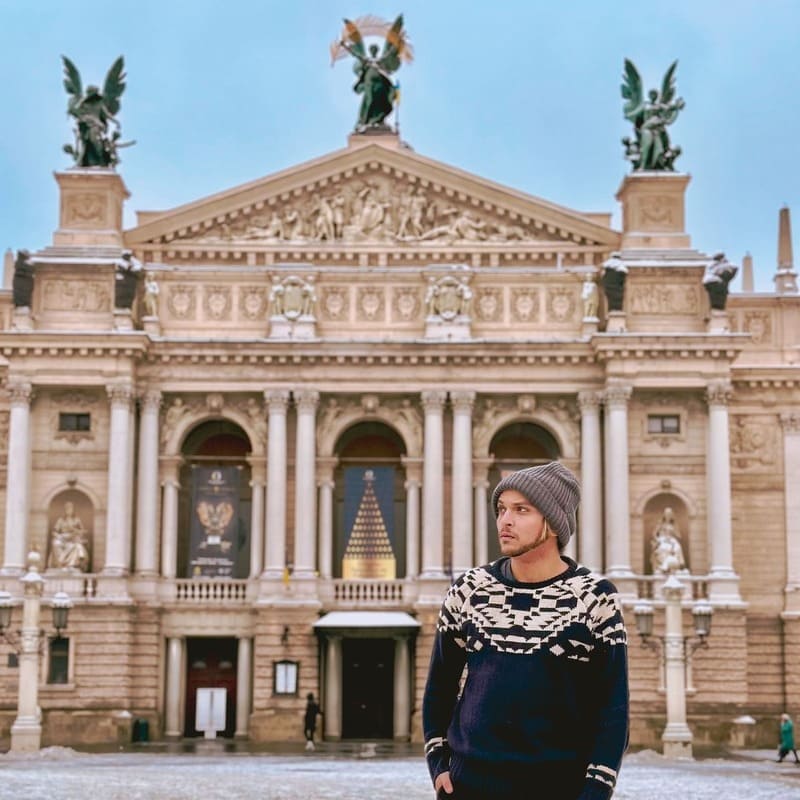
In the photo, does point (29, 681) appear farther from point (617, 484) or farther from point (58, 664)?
point (617, 484)

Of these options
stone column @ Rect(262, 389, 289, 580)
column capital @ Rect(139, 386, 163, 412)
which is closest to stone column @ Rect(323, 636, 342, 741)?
stone column @ Rect(262, 389, 289, 580)

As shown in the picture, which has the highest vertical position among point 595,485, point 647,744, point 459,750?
point 595,485

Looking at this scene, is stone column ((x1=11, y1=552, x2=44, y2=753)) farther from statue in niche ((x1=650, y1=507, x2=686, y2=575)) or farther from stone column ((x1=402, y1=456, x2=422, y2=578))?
statue in niche ((x1=650, y1=507, x2=686, y2=575))

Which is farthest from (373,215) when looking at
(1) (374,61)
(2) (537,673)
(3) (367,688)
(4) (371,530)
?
(2) (537,673)

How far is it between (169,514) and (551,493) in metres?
48.1

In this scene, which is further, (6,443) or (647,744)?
(6,443)

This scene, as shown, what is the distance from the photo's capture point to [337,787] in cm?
2878

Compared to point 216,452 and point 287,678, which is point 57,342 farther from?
point 287,678

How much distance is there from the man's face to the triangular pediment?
49173 mm

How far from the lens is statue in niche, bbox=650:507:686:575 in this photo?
52.8 meters

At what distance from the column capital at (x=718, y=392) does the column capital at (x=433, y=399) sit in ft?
28.5

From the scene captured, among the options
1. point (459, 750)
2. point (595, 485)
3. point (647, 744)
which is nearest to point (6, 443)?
point (595, 485)

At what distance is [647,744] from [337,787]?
24.1m

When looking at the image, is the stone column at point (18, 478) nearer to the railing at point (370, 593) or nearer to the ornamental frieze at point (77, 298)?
the ornamental frieze at point (77, 298)
